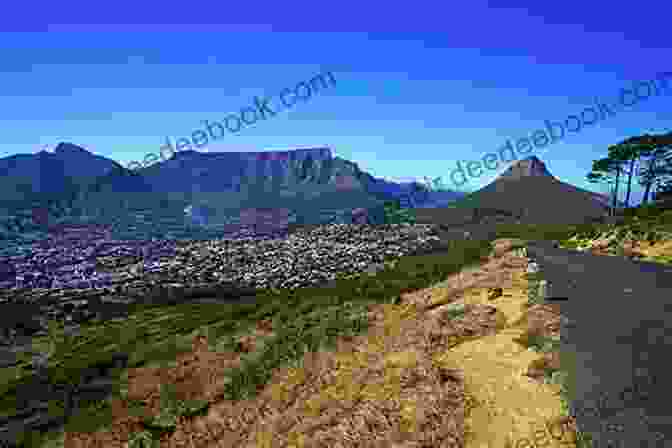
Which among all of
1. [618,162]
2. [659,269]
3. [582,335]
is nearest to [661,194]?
[618,162]

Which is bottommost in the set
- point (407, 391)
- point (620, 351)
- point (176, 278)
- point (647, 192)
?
point (176, 278)

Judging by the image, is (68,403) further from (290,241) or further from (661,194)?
(290,241)

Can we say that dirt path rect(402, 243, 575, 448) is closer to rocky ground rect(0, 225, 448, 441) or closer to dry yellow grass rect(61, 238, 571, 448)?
dry yellow grass rect(61, 238, 571, 448)

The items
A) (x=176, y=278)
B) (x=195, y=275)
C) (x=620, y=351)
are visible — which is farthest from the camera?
(x=195, y=275)

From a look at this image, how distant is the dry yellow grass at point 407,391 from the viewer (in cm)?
875

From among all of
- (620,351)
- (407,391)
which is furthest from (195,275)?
(620,351)

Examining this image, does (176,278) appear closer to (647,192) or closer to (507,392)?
(647,192)

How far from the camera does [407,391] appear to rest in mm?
10625

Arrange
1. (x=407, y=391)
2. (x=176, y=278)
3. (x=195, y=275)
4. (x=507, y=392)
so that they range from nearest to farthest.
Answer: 1. (x=507, y=392)
2. (x=407, y=391)
3. (x=176, y=278)
4. (x=195, y=275)

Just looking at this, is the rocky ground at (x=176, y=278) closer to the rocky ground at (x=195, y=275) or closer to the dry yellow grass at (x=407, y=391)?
the rocky ground at (x=195, y=275)

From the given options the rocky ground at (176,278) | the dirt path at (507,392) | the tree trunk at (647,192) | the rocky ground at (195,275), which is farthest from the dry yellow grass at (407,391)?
the rocky ground at (195,275)

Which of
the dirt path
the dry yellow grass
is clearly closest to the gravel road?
the dirt path

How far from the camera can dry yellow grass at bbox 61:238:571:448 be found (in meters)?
8.75

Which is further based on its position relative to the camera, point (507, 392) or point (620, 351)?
point (620, 351)
